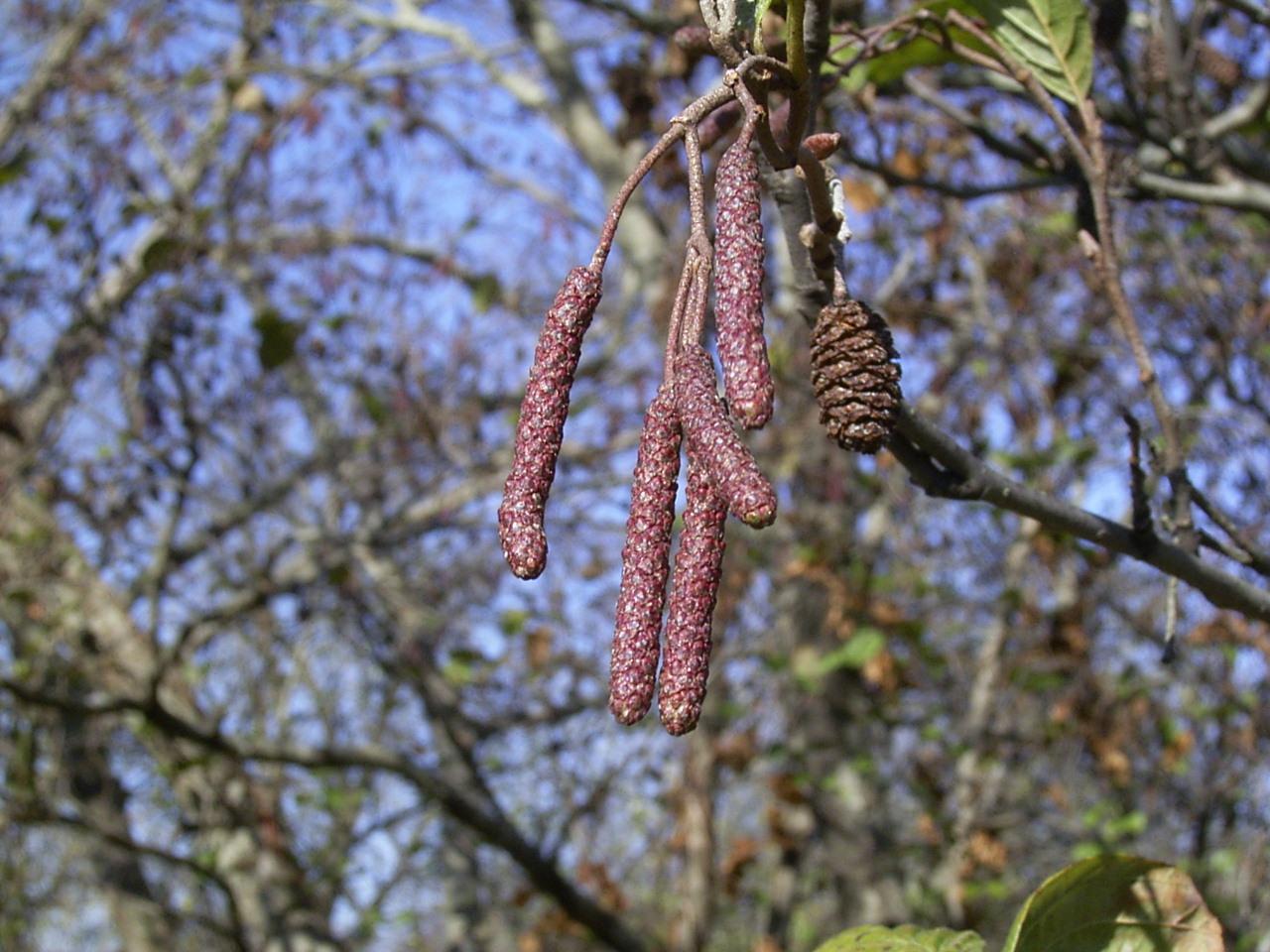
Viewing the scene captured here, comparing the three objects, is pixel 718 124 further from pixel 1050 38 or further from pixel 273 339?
pixel 273 339

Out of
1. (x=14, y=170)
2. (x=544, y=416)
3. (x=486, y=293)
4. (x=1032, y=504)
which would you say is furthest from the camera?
(x=486, y=293)

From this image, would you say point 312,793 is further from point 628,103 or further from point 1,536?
point 628,103

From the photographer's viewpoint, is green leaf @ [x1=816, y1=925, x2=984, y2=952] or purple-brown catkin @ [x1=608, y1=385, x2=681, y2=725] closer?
purple-brown catkin @ [x1=608, y1=385, x2=681, y2=725]

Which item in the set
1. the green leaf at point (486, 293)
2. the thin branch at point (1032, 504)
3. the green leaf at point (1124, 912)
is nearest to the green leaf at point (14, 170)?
the green leaf at point (486, 293)

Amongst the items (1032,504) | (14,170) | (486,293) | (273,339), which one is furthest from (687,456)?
(486,293)

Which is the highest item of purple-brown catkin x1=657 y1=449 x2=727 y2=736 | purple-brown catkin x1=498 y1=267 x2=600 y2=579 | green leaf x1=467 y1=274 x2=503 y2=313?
green leaf x1=467 y1=274 x2=503 y2=313

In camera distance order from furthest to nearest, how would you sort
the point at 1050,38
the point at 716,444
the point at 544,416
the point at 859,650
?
the point at 859,650
the point at 1050,38
the point at 544,416
the point at 716,444

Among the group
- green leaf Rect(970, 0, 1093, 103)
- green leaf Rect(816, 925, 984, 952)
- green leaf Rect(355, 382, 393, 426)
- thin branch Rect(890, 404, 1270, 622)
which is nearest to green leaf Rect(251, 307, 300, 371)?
green leaf Rect(355, 382, 393, 426)

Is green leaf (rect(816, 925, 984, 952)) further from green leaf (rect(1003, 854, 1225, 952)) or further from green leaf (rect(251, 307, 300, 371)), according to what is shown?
green leaf (rect(251, 307, 300, 371))
